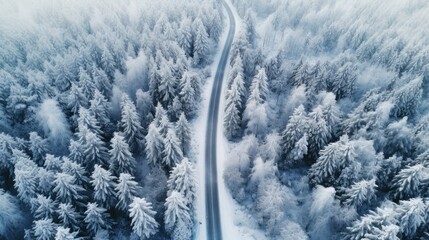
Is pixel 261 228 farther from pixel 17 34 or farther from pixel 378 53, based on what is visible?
pixel 17 34

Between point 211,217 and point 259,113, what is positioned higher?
point 259,113

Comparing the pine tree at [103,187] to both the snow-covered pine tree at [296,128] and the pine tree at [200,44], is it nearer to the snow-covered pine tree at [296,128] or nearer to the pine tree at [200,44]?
the snow-covered pine tree at [296,128]

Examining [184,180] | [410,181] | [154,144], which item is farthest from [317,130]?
[154,144]

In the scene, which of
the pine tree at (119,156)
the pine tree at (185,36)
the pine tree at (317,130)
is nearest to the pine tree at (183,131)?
the pine tree at (119,156)

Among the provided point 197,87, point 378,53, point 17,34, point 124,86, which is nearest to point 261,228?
point 197,87

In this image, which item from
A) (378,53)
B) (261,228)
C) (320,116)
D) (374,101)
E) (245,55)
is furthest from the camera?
(378,53)

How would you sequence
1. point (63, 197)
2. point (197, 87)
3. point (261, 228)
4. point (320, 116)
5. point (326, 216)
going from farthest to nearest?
1. point (197, 87)
2. point (320, 116)
3. point (261, 228)
4. point (326, 216)
5. point (63, 197)
